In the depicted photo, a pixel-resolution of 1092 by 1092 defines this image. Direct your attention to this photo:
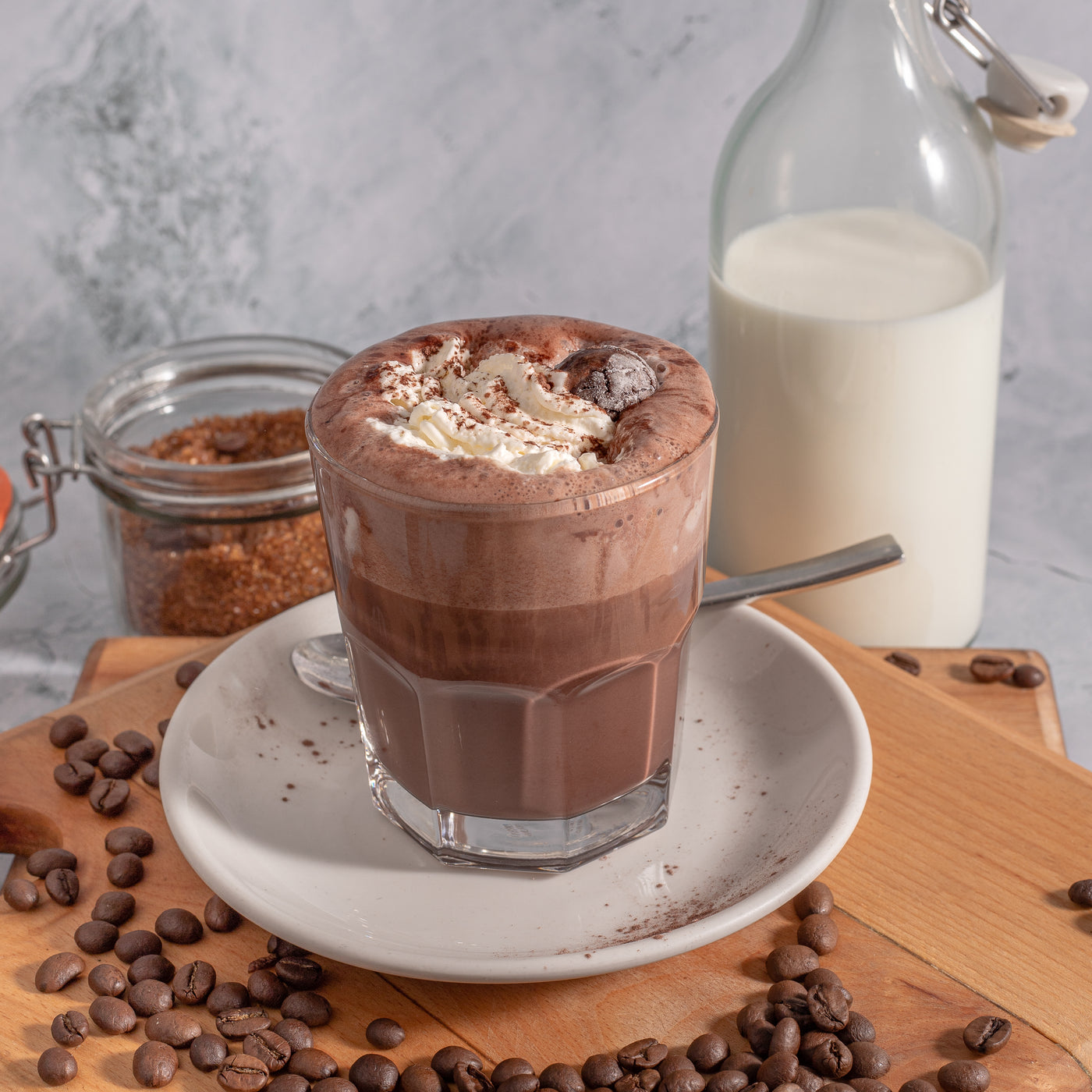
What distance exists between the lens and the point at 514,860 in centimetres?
125

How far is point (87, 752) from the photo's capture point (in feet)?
4.68

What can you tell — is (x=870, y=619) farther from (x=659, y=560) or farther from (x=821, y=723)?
(x=659, y=560)

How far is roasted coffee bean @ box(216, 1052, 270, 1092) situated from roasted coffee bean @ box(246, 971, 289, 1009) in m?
0.07

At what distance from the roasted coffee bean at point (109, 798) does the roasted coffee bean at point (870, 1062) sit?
0.76 meters

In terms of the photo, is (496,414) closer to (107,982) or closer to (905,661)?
(107,982)

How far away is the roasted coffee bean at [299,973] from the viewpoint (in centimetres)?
115

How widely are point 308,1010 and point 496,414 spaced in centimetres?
53

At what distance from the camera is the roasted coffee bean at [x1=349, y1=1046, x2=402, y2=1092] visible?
1051 mm

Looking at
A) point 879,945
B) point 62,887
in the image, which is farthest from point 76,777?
point 879,945

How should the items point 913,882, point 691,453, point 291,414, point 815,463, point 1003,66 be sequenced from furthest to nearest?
point 291,414, point 815,463, point 1003,66, point 913,882, point 691,453

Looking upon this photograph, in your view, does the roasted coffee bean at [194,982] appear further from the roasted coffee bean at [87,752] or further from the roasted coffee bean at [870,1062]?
the roasted coffee bean at [870,1062]

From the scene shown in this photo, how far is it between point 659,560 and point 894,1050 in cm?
44

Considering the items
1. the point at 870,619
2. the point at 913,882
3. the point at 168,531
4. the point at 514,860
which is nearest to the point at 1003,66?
the point at 870,619

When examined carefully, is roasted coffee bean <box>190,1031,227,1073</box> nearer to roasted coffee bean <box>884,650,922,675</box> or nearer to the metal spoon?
the metal spoon
